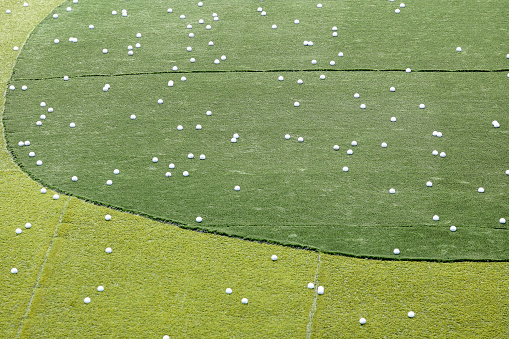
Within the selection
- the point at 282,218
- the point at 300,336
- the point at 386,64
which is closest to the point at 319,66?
the point at 386,64

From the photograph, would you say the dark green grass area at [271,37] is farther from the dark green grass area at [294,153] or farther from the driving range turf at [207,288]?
the driving range turf at [207,288]

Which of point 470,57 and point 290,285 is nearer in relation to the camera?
point 290,285

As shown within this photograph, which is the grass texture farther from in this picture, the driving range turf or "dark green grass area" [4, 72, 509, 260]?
the driving range turf

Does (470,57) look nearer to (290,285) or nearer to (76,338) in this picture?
(290,285)

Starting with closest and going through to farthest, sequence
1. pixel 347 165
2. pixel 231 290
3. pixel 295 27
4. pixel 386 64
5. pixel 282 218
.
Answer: pixel 231 290, pixel 282 218, pixel 347 165, pixel 386 64, pixel 295 27

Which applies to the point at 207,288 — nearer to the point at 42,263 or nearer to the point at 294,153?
the point at 42,263

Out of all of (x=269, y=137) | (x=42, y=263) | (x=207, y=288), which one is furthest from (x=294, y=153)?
(x=42, y=263)

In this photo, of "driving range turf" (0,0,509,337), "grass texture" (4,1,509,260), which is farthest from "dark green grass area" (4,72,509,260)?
"driving range turf" (0,0,509,337)
